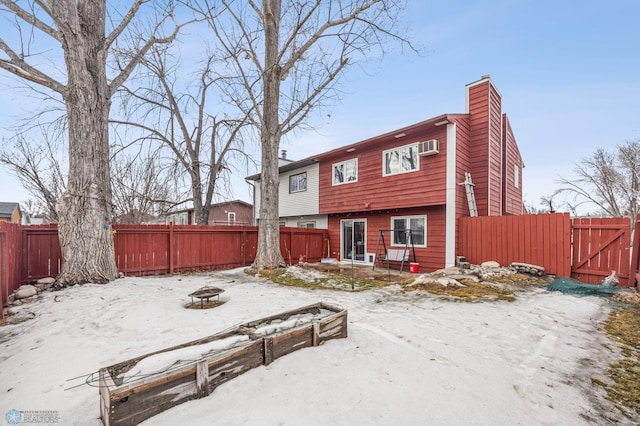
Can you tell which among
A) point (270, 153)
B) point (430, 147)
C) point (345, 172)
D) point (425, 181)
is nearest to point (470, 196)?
point (425, 181)

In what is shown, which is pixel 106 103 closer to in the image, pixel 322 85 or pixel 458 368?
pixel 322 85

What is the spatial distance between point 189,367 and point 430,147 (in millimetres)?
8894

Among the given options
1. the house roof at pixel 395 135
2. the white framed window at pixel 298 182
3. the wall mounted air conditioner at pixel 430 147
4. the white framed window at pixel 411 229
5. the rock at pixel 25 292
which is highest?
the house roof at pixel 395 135

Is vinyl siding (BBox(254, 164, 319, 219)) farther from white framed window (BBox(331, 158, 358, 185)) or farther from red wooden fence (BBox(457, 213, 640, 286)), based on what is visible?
red wooden fence (BBox(457, 213, 640, 286))

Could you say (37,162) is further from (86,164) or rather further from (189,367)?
(189,367)

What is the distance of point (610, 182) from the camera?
19.7 metres

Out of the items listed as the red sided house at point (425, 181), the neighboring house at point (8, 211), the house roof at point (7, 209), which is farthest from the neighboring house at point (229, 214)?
the red sided house at point (425, 181)

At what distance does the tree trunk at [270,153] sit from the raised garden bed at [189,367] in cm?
611

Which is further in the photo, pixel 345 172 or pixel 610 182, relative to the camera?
pixel 610 182

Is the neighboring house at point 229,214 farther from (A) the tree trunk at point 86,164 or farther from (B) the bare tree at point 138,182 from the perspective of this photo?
(A) the tree trunk at point 86,164

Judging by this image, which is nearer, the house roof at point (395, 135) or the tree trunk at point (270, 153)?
the house roof at point (395, 135)

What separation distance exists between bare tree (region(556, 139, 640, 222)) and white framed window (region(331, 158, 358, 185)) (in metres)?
20.4

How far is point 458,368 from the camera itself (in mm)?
2627

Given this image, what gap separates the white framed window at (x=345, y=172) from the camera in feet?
37.8
